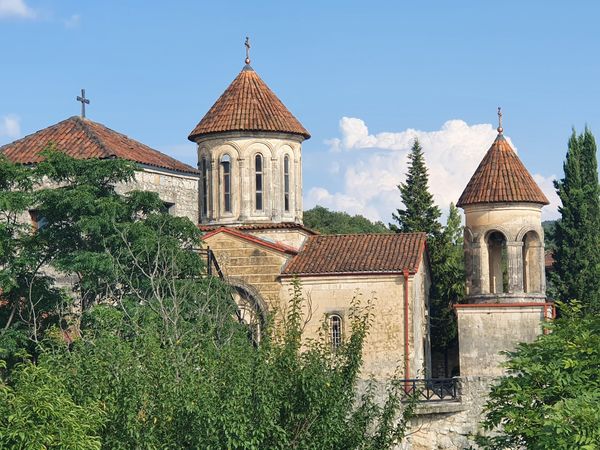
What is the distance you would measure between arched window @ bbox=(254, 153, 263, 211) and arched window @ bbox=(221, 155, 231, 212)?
27.5 inches

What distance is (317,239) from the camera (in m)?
35.0

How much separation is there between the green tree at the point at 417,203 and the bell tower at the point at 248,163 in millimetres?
9306

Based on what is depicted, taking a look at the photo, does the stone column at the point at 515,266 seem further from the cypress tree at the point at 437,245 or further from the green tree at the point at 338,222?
the green tree at the point at 338,222

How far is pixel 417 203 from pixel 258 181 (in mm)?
10678

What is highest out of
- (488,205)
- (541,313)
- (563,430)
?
(488,205)

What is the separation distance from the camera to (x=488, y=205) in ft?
115

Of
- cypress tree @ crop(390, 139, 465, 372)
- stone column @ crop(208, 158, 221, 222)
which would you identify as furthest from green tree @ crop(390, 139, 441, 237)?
stone column @ crop(208, 158, 221, 222)

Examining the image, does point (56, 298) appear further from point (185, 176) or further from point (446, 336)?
point (446, 336)

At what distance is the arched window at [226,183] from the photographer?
35.1m

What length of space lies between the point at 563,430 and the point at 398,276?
13667mm

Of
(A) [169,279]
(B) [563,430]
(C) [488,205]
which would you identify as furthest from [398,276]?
(B) [563,430]

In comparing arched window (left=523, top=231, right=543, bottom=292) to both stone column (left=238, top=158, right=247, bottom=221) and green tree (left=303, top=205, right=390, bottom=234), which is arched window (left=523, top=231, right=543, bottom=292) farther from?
green tree (left=303, top=205, right=390, bottom=234)

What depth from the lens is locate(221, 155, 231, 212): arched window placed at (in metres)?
35.1

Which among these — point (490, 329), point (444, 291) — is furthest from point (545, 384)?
point (444, 291)
